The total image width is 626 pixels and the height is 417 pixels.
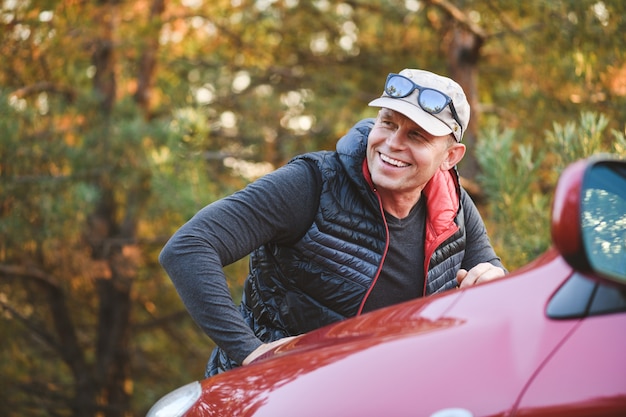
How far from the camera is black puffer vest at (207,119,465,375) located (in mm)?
2631

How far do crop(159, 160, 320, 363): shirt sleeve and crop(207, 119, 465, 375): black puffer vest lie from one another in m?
0.06

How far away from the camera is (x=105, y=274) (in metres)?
8.38

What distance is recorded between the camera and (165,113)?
9.55 metres

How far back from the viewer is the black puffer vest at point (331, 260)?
263 cm

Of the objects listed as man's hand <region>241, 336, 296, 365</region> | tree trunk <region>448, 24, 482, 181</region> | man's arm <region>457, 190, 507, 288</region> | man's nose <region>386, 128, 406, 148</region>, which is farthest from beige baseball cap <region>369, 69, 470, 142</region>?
tree trunk <region>448, 24, 482, 181</region>

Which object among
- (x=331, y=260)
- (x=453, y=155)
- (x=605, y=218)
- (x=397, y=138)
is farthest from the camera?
(x=453, y=155)

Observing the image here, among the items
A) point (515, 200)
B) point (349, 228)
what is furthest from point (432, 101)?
point (515, 200)

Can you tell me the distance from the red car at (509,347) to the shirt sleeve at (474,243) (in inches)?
49.0

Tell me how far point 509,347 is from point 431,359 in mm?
142

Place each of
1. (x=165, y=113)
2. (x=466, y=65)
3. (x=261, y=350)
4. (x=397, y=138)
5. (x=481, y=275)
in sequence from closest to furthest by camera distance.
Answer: (x=261, y=350), (x=481, y=275), (x=397, y=138), (x=466, y=65), (x=165, y=113)

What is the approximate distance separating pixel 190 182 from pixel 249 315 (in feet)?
8.08

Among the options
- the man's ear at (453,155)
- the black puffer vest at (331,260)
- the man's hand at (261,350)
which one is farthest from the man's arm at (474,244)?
the man's hand at (261,350)

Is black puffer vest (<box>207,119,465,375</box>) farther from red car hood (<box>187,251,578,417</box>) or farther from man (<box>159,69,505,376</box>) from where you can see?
red car hood (<box>187,251,578,417</box>)

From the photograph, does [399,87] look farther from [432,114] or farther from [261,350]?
[261,350]
